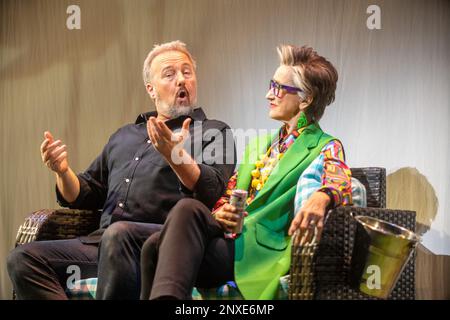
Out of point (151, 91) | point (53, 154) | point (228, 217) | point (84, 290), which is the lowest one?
point (84, 290)

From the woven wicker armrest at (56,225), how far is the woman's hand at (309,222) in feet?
3.75

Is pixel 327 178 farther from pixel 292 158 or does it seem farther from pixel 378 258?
pixel 378 258

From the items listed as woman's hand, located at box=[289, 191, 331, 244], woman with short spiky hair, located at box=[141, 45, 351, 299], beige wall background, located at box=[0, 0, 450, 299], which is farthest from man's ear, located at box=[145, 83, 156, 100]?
woman's hand, located at box=[289, 191, 331, 244]

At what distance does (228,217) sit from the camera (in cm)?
284

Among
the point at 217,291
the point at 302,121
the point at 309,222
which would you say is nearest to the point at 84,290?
the point at 217,291

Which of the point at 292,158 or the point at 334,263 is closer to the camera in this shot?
the point at 334,263

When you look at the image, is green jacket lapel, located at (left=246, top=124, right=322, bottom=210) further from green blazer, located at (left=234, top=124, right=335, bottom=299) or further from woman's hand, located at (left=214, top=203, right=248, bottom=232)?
woman's hand, located at (left=214, top=203, right=248, bottom=232)

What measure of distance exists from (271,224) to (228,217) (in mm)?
229

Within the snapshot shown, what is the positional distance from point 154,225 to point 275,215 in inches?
20.7

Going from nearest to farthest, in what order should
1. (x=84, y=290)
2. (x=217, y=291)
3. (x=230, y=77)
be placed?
(x=217, y=291) → (x=84, y=290) → (x=230, y=77)

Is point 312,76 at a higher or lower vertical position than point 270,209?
higher

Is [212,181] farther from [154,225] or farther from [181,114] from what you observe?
[181,114]

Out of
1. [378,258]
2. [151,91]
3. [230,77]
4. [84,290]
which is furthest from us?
[230,77]

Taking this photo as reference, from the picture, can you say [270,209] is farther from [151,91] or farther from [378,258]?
[151,91]
